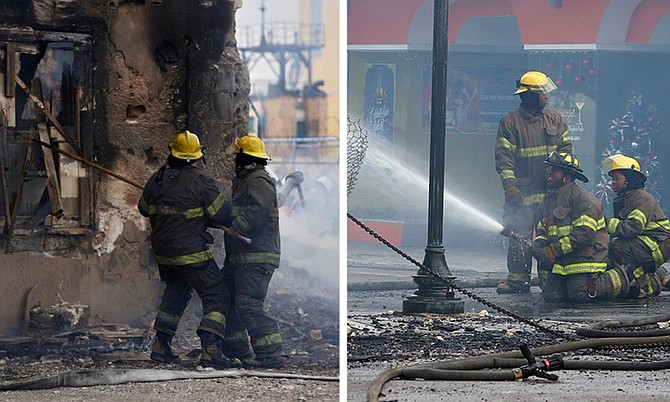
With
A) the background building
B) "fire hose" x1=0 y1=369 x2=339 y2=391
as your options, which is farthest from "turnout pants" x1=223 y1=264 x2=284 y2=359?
the background building

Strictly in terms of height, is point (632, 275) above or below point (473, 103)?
below

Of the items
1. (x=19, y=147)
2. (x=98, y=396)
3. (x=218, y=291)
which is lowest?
(x=98, y=396)

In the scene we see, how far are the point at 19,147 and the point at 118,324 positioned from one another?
1.10 metres

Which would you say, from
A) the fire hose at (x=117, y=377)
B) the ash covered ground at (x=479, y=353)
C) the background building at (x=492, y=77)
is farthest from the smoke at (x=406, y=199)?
the fire hose at (x=117, y=377)

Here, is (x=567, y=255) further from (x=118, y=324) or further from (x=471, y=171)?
(x=118, y=324)

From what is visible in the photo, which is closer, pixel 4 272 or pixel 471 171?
pixel 4 272

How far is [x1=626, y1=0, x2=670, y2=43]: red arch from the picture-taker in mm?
12422

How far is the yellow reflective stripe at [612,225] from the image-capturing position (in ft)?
40.2

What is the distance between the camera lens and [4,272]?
8.13m

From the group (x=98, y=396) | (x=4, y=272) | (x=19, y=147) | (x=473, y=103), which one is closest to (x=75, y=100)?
(x=19, y=147)

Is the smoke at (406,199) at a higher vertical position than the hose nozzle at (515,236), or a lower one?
higher

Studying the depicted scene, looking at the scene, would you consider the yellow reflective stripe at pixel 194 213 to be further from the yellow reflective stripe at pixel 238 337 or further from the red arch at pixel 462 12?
the red arch at pixel 462 12

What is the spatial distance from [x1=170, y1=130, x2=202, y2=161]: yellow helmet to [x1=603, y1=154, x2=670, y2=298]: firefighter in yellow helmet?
4.92 m

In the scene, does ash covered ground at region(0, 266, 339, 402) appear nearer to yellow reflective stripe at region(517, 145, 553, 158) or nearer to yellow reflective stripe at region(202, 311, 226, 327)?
yellow reflective stripe at region(202, 311, 226, 327)
